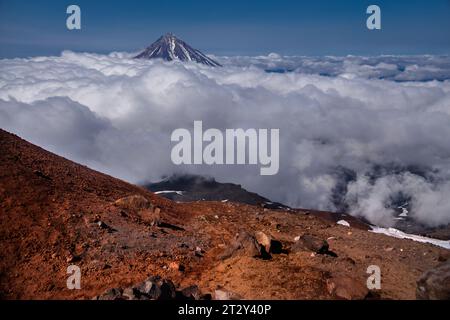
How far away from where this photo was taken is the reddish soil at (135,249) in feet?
40.4

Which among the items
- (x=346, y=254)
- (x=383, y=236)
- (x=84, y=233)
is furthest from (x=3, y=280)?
(x=383, y=236)

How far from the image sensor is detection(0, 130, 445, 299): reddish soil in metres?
12.3

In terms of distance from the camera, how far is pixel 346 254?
16.2 metres

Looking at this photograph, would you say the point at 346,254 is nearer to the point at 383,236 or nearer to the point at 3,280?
the point at 383,236

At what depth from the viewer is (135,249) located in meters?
15.0

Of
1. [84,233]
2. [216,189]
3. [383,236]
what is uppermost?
[84,233]

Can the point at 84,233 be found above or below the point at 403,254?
above
